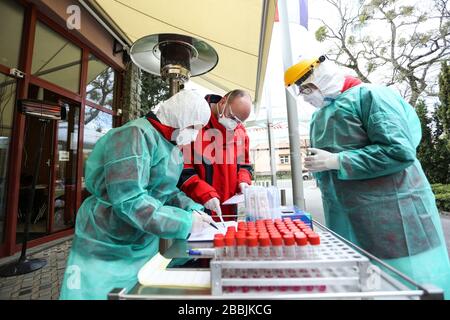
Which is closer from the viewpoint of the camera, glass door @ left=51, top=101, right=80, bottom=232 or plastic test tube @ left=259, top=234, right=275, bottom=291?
plastic test tube @ left=259, top=234, right=275, bottom=291

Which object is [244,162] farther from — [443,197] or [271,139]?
[443,197]

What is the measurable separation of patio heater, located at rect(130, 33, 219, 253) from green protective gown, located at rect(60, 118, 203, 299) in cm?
58

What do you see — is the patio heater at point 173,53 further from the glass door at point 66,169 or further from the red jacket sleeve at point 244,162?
the glass door at point 66,169

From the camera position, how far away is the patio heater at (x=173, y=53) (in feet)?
4.92

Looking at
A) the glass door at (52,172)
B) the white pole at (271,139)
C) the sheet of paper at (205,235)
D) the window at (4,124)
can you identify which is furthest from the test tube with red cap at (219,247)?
the glass door at (52,172)

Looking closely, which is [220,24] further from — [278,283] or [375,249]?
[278,283]

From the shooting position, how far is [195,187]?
147 centimetres

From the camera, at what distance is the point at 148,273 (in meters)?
0.68

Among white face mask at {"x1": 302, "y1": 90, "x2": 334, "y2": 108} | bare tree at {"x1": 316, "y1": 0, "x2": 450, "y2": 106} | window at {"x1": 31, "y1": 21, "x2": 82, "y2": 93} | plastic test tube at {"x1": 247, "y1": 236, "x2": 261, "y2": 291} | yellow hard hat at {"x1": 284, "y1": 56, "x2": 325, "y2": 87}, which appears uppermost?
bare tree at {"x1": 316, "y1": 0, "x2": 450, "y2": 106}

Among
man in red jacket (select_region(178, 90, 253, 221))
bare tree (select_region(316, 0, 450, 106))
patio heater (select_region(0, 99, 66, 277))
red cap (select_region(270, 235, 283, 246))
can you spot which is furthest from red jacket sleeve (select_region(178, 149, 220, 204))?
bare tree (select_region(316, 0, 450, 106))

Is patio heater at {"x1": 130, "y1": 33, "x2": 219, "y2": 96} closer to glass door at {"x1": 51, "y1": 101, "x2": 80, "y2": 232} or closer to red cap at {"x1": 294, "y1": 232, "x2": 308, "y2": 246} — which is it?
red cap at {"x1": 294, "y1": 232, "x2": 308, "y2": 246}

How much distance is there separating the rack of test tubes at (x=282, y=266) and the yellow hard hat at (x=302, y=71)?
0.95 meters

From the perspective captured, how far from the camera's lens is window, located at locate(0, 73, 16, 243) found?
2.65m
